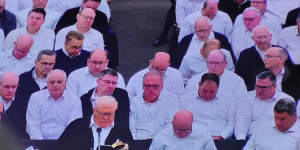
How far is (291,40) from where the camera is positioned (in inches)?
489

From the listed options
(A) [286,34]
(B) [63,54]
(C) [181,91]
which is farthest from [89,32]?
(A) [286,34]

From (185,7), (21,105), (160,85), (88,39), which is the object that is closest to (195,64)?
(160,85)

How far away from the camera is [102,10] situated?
13.6 meters

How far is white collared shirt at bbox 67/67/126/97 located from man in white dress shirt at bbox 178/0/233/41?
193cm

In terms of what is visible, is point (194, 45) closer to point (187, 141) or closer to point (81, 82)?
point (81, 82)

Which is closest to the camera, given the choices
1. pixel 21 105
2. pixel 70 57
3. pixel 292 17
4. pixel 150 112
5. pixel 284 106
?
pixel 284 106

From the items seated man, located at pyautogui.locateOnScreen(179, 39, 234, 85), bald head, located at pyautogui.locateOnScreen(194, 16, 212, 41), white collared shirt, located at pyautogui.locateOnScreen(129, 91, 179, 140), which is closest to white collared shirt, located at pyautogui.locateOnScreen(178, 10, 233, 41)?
bald head, located at pyautogui.locateOnScreen(194, 16, 212, 41)

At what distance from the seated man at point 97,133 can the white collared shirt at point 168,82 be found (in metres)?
1.75

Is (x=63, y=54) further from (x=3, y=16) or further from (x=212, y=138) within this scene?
(x=212, y=138)

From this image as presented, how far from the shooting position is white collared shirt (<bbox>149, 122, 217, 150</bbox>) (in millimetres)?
9758

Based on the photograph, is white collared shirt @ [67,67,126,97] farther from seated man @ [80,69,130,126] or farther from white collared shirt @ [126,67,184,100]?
seated man @ [80,69,130,126]

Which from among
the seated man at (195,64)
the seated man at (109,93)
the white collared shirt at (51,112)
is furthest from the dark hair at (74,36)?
the seated man at (195,64)

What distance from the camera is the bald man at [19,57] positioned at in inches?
464

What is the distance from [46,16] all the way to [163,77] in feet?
8.61
